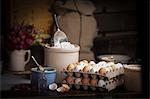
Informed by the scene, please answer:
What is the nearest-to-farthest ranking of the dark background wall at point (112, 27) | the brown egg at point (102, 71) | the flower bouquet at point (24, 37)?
the brown egg at point (102, 71)
the flower bouquet at point (24, 37)
the dark background wall at point (112, 27)

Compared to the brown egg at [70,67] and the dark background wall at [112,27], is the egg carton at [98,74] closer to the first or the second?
the brown egg at [70,67]

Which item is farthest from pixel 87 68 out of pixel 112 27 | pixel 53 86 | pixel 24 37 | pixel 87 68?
pixel 112 27

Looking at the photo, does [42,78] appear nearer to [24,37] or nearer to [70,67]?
[70,67]

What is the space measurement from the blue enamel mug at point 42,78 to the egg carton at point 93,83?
0.18 ft

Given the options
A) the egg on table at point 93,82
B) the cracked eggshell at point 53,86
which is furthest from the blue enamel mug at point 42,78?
the egg on table at point 93,82

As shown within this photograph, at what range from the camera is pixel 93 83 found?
1079mm

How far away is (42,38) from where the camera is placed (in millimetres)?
1329

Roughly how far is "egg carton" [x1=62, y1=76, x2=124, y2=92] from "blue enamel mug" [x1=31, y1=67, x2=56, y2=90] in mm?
54

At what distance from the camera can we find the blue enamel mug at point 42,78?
109 cm

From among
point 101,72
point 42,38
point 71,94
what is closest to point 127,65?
point 101,72

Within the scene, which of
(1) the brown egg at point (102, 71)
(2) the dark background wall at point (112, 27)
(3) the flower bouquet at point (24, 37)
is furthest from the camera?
(2) the dark background wall at point (112, 27)

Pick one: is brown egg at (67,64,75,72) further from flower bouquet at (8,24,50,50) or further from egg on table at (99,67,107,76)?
flower bouquet at (8,24,50,50)

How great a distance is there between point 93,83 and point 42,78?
0.53 feet

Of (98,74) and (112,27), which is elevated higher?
(112,27)
